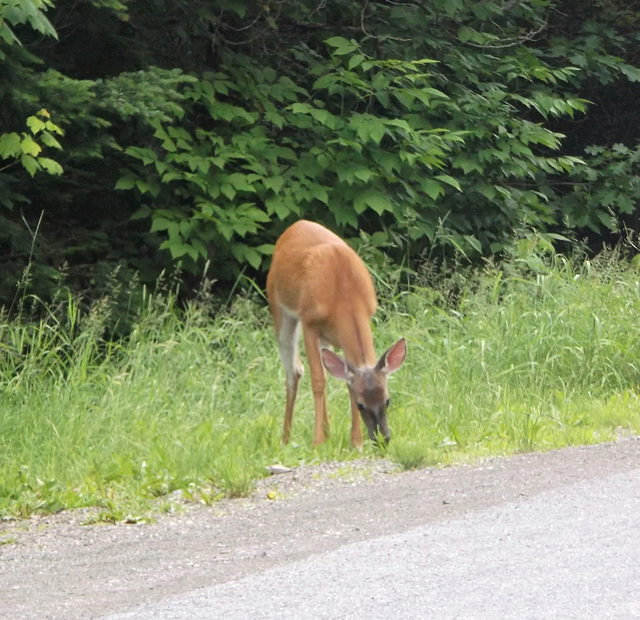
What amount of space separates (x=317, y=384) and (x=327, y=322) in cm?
43

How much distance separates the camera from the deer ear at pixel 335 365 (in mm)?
6926

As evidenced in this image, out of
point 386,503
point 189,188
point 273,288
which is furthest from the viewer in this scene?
point 189,188

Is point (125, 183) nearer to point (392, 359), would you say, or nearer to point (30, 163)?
point (30, 163)

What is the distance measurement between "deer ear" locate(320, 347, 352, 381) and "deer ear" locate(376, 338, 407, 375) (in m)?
0.20

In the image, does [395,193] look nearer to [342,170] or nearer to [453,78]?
[342,170]

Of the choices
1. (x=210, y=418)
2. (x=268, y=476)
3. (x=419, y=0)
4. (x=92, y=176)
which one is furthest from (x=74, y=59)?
(x=268, y=476)

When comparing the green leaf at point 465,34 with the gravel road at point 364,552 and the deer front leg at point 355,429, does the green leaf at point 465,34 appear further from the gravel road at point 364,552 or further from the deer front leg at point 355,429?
the gravel road at point 364,552

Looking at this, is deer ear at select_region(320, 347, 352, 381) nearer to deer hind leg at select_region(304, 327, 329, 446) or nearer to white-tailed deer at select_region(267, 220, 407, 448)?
white-tailed deer at select_region(267, 220, 407, 448)

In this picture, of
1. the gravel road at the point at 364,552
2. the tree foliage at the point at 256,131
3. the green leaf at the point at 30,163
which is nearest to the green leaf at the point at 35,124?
the green leaf at the point at 30,163

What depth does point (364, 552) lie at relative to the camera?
4434 mm

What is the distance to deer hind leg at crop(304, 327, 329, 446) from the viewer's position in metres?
7.05

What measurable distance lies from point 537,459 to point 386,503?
135cm

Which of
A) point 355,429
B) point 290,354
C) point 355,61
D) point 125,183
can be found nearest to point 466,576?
point 355,429

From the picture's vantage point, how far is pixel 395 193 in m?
10.4
